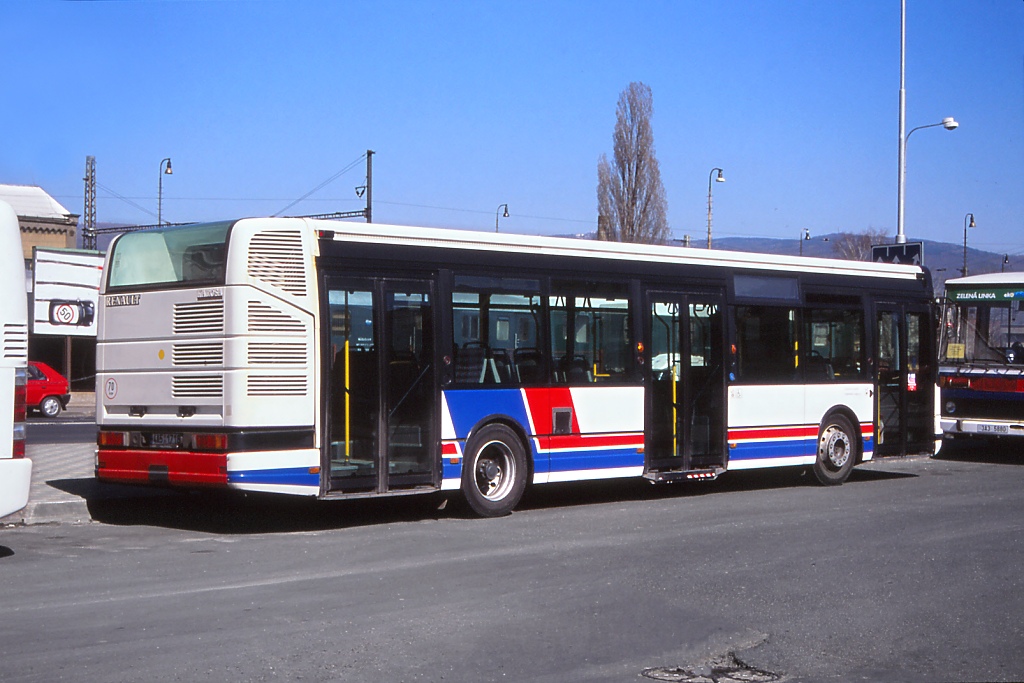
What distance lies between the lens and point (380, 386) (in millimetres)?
12648

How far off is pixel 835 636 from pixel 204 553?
5564 millimetres

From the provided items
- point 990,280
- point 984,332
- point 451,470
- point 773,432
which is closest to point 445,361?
point 451,470

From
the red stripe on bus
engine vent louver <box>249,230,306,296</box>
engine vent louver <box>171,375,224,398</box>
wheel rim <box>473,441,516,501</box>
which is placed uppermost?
engine vent louver <box>249,230,306,296</box>

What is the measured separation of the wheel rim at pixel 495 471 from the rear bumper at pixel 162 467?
9.51ft

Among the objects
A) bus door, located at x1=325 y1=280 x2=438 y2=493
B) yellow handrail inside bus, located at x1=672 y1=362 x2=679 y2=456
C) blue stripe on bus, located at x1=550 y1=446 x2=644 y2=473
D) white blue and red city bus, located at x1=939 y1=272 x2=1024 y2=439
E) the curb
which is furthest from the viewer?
white blue and red city bus, located at x1=939 y1=272 x2=1024 y2=439

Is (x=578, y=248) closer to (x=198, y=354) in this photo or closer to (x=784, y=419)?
(x=784, y=419)

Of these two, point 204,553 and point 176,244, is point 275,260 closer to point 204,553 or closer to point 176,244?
point 176,244

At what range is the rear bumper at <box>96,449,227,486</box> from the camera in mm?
11828

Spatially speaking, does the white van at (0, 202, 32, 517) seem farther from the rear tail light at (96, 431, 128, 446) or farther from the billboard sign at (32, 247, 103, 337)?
the billboard sign at (32, 247, 103, 337)

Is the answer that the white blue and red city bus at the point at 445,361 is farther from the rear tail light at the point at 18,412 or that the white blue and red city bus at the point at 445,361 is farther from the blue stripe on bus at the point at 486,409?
the rear tail light at the point at 18,412

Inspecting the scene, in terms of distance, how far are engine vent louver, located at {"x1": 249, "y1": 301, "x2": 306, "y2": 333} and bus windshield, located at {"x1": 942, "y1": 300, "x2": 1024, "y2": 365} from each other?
13.7 meters

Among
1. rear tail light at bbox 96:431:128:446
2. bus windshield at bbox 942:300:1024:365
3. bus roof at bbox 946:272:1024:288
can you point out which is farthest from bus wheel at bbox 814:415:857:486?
rear tail light at bbox 96:431:128:446

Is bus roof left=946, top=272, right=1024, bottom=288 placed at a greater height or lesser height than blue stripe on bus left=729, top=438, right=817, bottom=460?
greater

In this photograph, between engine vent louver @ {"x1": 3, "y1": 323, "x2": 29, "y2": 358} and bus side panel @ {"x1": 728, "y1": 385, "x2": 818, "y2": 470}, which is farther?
bus side panel @ {"x1": 728, "y1": 385, "x2": 818, "y2": 470}
